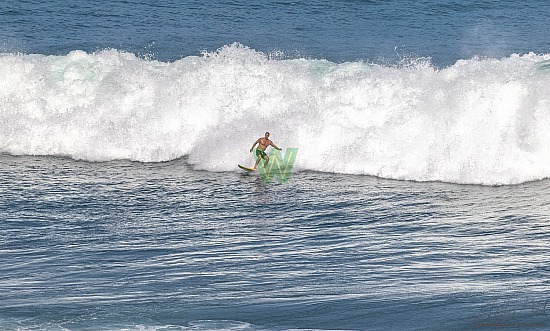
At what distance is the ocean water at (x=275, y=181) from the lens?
12430 mm

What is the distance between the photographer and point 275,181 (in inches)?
832

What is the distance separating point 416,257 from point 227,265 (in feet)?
8.40

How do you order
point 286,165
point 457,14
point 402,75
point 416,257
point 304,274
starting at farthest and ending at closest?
point 457,14 < point 402,75 < point 286,165 < point 416,257 < point 304,274

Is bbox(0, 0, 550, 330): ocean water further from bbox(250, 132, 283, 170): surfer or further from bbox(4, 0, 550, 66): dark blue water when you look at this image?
bbox(250, 132, 283, 170): surfer

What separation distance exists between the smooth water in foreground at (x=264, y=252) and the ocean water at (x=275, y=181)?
0.17ft

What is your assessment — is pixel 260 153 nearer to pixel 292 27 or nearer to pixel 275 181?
pixel 275 181

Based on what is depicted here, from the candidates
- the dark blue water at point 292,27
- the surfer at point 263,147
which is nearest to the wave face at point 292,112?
the surfer at point 263,147

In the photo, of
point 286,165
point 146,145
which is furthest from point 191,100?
point 286,165

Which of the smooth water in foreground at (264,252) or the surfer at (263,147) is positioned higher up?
the surfer at (263,147)

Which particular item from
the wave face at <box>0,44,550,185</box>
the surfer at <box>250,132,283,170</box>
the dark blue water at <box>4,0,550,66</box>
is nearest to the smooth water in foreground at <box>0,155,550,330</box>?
the surfer at <box>250,132,283,170</box>

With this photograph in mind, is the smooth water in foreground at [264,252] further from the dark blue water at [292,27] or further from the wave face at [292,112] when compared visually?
the dark blue water at [292,27]

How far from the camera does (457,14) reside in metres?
32.3

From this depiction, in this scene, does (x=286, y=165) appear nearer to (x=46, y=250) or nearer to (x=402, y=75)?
(x=402, y=75)

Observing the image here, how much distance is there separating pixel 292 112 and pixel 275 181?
10.9ft
